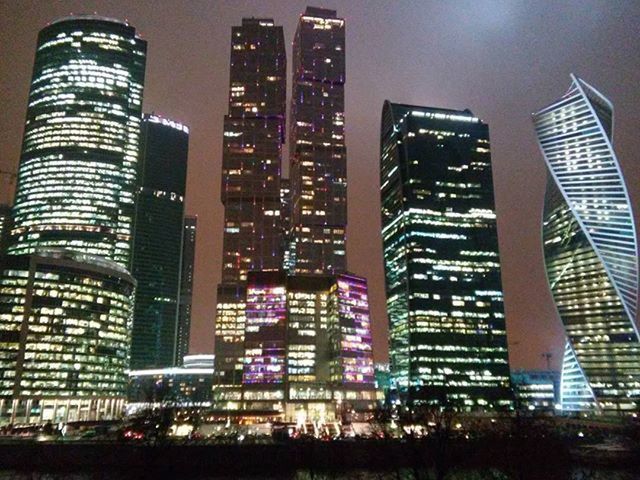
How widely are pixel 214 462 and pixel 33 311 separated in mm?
132946

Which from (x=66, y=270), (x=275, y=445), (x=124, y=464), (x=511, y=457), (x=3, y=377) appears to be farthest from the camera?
(x=66, y=270)

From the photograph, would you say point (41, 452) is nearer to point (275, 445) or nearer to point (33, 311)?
point (275, 445)

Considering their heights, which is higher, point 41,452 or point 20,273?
point 20,273

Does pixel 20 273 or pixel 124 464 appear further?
pixel 20 273

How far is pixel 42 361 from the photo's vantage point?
623 ft

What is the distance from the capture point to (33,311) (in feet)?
620

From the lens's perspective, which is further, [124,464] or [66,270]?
[66,270]

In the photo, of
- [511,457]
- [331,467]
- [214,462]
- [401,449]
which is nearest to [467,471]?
[511,457]

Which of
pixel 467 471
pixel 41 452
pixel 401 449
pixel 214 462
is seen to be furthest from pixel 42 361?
pixel 467 471

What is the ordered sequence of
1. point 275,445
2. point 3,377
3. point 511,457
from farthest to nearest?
point 3,377 → point 275,445 → point 511,457

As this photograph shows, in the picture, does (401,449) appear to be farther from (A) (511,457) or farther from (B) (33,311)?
(B) (33,311)

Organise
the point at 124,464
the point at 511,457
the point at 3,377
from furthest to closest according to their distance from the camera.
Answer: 1. the point at 3,377
2. the point at 124,464
3. the point at 511,457

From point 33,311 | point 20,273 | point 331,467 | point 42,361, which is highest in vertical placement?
point 20,273

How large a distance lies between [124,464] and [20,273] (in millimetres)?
131361
